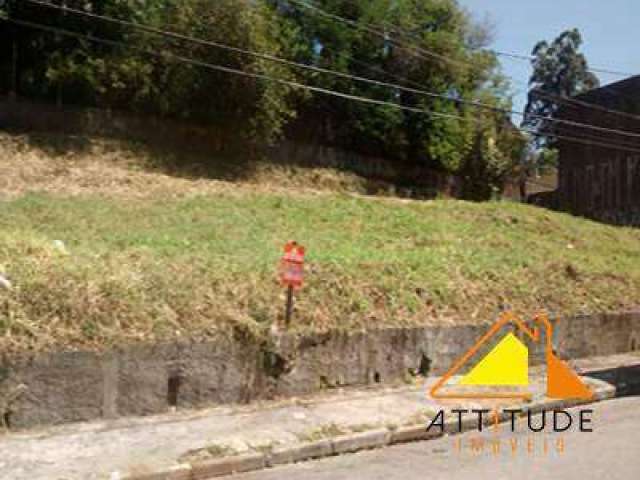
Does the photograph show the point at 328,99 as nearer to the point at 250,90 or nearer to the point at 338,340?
the point at 250,90

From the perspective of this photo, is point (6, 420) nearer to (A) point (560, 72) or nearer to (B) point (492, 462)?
(B) point (492, 462)

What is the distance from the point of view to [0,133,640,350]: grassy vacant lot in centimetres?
759

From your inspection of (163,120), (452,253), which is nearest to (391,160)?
(163,120)

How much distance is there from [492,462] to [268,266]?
4.35 meters

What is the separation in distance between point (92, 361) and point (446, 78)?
69.2 feet

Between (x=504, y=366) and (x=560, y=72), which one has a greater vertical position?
(x=560, y=72)

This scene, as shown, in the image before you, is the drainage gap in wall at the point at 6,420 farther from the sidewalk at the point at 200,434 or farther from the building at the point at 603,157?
the building at the point at 603,157

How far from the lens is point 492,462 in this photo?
6.49 m

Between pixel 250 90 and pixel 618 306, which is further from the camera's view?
pixel 250 90

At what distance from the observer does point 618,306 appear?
1359 cm

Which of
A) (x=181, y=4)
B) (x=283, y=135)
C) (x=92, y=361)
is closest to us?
(x=92, y=361)

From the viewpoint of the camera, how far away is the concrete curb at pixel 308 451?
607 cm

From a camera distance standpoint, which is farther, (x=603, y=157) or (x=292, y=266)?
(x=603, y=157)

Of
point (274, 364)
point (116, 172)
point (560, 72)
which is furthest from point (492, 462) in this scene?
point (560, 72)
